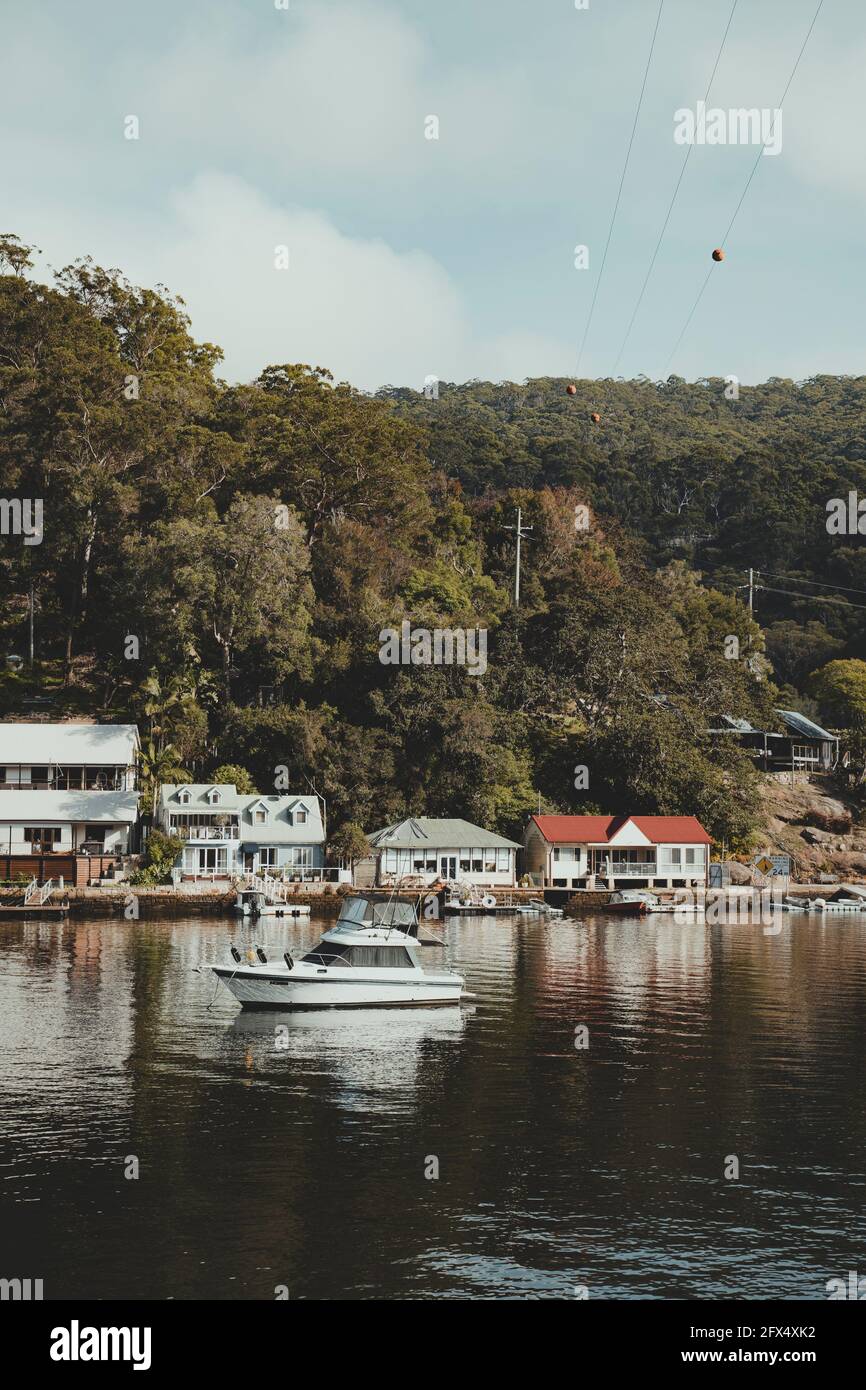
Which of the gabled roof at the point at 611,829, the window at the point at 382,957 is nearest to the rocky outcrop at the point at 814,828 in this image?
the gabled roof at the point at 611,829

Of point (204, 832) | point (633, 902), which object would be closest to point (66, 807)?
point (204, 832)

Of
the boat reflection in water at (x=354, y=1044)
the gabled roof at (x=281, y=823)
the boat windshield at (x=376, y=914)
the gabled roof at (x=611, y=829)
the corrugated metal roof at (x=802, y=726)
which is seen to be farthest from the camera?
the corrugated metal roof at (x=802, y=726)

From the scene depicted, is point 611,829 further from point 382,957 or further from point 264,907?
point 382,957

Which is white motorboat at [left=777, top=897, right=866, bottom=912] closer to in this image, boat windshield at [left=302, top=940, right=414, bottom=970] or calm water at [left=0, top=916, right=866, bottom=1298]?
calm water at [left=0, top=916, right=866, bottom=1298]

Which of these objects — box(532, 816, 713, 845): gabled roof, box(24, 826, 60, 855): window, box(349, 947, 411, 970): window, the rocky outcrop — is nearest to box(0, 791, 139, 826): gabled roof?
box(24, 826, 60, 855): window

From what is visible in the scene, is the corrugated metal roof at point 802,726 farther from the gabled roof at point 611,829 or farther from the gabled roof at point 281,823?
the gabled roof at point 281,823

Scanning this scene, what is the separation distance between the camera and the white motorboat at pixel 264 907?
245 feet

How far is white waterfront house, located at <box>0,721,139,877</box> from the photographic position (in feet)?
276

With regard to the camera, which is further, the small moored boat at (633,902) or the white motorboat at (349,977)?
the small moored boat at (633,902)

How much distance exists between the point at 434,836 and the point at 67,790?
81.2ft

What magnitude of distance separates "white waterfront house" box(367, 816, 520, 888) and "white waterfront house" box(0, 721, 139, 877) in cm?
1718

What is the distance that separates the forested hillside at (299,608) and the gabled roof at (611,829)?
340 cm

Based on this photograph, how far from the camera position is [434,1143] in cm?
2734
